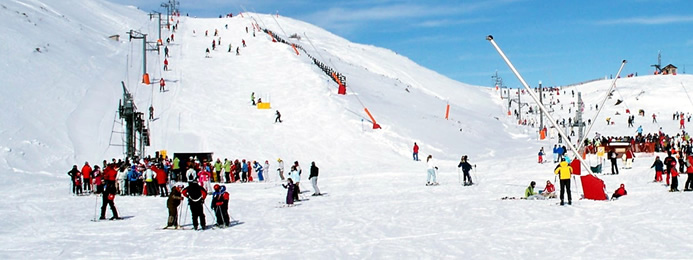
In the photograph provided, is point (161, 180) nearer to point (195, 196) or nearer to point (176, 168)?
point (176, 168)

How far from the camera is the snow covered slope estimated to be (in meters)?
11.8

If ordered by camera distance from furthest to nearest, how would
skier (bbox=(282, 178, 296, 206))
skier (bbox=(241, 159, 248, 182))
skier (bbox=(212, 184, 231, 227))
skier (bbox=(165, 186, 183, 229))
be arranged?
skier (bbox=(241, 159, 248, 182)), skier (bbox=(282, 178, 296, 206)), skier (bbox=(212, 184, 231, 227)), skier (bbox=(165, 186, 183, 229))

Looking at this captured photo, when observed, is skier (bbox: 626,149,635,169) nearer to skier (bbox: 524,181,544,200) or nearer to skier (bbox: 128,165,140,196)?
skier (bbox: 524,181,544,200)

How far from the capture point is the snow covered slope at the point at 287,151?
11805 mm

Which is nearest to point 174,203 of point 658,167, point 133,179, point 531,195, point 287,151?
point 133,179

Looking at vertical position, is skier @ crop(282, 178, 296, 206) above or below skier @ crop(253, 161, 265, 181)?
below

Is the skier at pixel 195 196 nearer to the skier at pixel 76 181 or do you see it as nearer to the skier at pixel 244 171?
the skier at pixel 76 181

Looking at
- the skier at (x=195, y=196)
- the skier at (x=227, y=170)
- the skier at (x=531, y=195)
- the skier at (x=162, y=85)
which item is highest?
the skier at (x=162, y=85)

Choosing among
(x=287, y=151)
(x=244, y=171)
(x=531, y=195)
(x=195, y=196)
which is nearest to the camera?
(x=195, y=196)

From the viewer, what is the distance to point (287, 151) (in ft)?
106

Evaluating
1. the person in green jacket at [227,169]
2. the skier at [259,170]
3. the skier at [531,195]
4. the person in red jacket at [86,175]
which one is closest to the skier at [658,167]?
the skier at [531,195]

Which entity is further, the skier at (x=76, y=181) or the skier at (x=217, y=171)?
the skier at (x=217, y=171)

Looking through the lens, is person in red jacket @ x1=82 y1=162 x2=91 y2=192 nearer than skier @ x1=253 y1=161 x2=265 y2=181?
Yes

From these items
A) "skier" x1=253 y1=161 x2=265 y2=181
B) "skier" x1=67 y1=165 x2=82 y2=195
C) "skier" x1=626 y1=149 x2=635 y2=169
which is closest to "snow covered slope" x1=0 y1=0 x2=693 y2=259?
"skier" x1=67 y1=165 x2=82 y2=195
